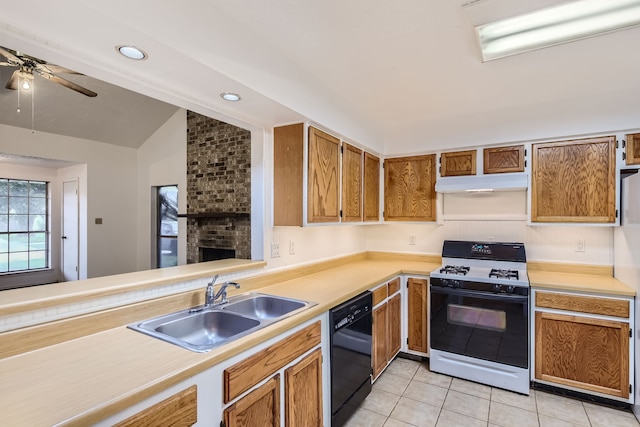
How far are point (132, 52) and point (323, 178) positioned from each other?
1.49 meters

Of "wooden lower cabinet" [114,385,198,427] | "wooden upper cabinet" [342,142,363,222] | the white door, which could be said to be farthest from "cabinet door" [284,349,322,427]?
the white door

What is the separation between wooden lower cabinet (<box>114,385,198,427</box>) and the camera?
3.41 feet

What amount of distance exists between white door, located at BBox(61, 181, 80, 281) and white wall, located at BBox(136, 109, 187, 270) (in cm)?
94

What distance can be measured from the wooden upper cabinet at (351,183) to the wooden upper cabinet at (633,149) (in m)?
2.18

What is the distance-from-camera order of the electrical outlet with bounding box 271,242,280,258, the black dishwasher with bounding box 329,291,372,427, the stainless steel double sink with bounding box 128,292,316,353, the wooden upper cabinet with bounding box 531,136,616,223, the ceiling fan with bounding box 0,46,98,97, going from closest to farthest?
1. the stainless steel double sink with bounding box 128,292,316,353
2. the black dishwasher with bounding box 329,291,372,427
3. the electrical outlet with bounding box 271,242,280,258
4. the wooden upper cabinet with bounding box 531,136,616,223
5. the ceiling fan with bounding box 0,46,98,97

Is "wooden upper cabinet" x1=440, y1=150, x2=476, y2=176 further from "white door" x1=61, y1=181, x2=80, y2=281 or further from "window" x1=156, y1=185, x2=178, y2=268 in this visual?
"white door" x1=61, y1=181, x2=80, y2=281

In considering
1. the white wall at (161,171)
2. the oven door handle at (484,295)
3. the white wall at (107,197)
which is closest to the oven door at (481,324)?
the oven door handle at (484,295)

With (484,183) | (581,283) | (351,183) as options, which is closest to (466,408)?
(581,283)

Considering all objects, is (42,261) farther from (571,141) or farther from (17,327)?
(571,141)

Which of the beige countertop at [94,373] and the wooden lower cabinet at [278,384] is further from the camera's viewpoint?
the wooden lower cabinet at [278,384]

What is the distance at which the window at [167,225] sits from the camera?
521 cm

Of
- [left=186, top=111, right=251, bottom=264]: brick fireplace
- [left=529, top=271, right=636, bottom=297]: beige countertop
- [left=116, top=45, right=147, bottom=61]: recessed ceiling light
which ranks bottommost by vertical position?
[left=529, top=271, right=636, bottom=297]: beige countertop

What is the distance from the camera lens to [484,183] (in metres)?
3.04

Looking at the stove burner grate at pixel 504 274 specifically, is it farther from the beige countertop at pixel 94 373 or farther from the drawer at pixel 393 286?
the beige countertop at pixel 94 373
